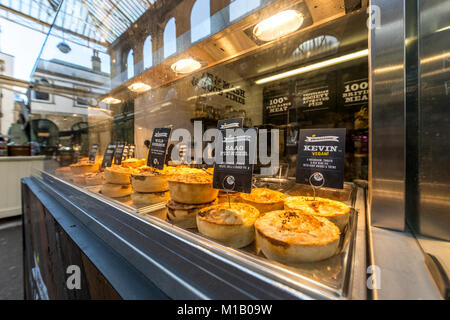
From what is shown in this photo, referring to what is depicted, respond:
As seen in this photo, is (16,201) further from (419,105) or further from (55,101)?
(419,105)

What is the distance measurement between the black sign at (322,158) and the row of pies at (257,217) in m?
0.12

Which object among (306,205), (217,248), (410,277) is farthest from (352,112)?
(217,248)

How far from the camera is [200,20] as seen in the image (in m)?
1.49

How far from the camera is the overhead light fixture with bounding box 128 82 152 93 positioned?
247 centimetres

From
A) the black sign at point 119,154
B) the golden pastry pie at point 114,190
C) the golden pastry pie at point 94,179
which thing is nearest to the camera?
the golden pastry pie at point 114,190

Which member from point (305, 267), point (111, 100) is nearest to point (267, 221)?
point (305, 267)

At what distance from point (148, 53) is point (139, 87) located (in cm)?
56

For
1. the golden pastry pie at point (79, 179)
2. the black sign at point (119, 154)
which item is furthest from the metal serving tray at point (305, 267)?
the black sign at point (119, 154)

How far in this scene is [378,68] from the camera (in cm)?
75

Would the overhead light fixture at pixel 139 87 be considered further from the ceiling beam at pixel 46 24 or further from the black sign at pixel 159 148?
the black sign at pixel 159 148

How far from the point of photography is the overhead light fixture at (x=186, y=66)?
1948 millimetres

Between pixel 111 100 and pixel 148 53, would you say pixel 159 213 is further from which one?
pixel 111 100

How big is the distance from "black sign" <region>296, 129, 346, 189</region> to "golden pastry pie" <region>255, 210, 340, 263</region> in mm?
284

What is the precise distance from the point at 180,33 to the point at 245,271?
2000mm
